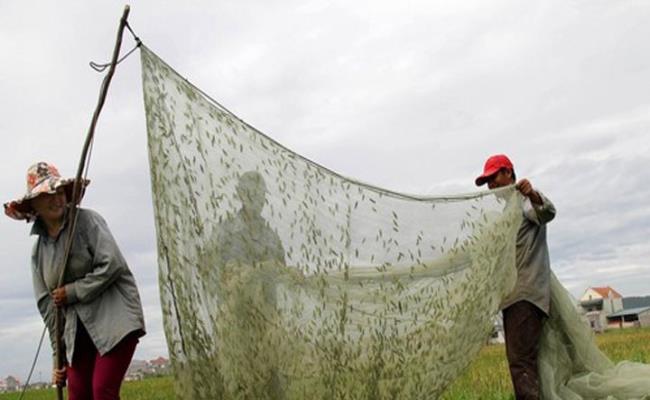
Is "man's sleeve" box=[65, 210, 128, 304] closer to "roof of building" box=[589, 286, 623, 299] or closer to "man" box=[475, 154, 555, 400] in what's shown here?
"man" box=[475, 154, 555, 400]

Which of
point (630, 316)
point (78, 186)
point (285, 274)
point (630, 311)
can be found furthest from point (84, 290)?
point (630, 316)

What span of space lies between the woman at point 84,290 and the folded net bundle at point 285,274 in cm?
Result: 46

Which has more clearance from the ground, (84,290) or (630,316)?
(84,290)

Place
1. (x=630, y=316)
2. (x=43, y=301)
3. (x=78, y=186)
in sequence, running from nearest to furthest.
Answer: (x=78, y=186) < (x=43, y=301) < (x=630, y=316)

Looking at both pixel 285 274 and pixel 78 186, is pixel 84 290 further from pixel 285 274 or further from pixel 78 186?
pixel 285 274

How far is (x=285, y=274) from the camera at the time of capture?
157 inches

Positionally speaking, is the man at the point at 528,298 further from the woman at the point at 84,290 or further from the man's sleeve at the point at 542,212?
the woman at the point at 84,290

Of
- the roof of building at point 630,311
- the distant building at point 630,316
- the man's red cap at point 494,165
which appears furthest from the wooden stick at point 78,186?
the roof of building at point 630,311

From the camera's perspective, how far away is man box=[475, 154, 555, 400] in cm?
505

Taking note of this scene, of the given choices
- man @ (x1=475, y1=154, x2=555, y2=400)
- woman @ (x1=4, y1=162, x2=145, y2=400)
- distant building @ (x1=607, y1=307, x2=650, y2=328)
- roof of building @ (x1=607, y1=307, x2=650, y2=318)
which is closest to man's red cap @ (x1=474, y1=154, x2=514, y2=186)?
man @ (x1=475, y1=154, x2=555, y2=400)

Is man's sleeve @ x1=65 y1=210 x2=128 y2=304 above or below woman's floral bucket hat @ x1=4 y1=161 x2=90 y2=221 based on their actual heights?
below

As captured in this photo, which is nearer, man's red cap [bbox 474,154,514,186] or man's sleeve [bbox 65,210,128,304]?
man's sleeve [bbox 65,210,128,304]

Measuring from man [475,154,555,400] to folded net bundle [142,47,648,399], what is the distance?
1.81 ft

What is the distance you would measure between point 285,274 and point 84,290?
41.3 inches
